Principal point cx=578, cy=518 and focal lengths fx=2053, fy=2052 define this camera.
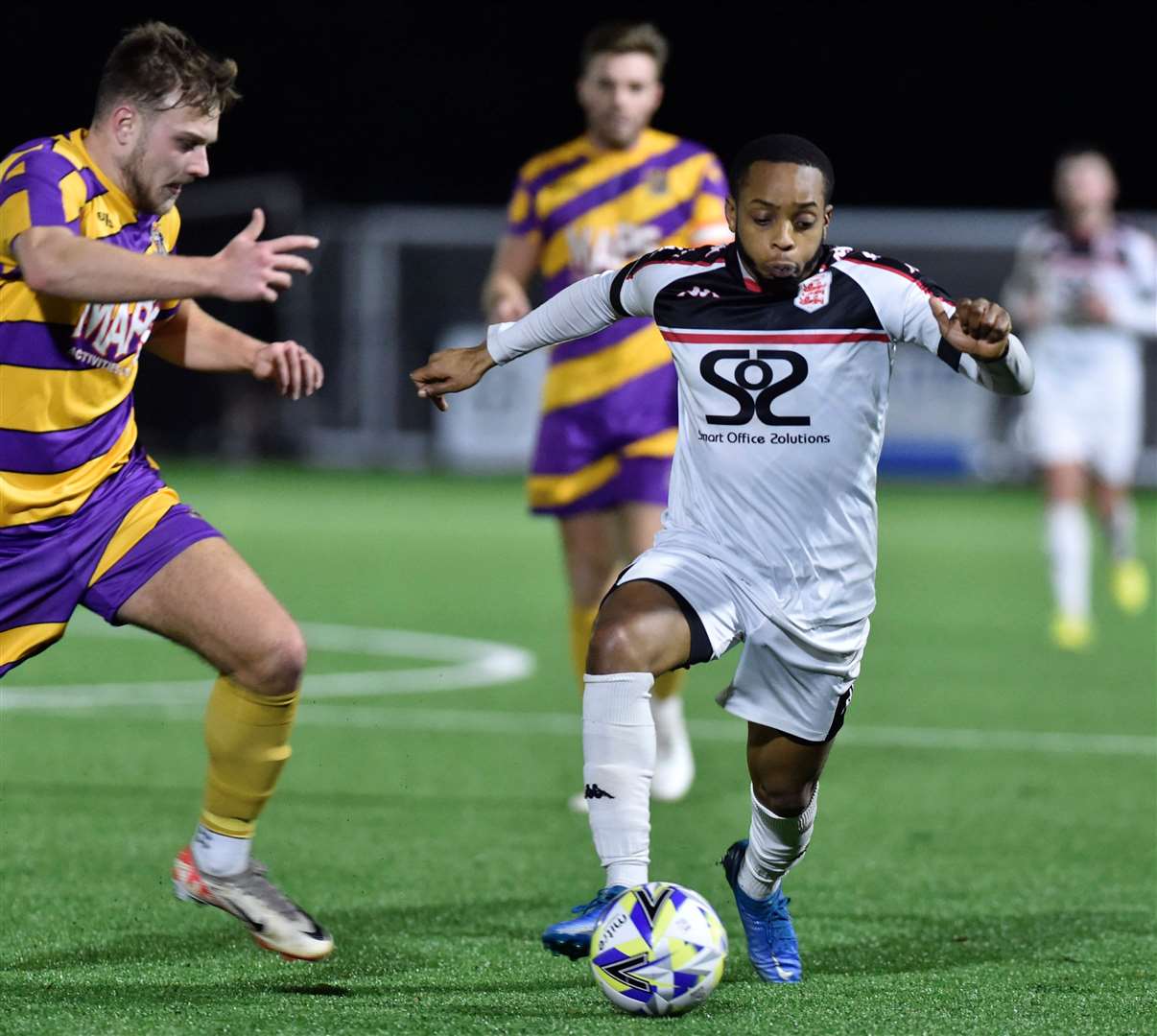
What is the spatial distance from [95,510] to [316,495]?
54.1 ft

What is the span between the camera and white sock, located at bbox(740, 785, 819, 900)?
4.66 m

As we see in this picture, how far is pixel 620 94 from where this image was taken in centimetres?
690

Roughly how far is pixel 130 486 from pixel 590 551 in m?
2.53

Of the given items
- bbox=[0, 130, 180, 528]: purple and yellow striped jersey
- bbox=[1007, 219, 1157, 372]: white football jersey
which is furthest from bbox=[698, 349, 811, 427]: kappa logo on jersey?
bbox=[1007, 219, 1157, 372]: white football jersey

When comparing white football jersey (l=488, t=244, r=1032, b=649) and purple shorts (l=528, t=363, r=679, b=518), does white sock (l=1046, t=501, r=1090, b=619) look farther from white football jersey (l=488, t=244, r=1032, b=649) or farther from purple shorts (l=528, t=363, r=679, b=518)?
white football jersey (l=488, t=244, r=1032, b=649)

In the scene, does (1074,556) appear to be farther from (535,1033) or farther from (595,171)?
(535,1033)

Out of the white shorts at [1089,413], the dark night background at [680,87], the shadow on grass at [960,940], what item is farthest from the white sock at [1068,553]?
the dark night background at [680,87]

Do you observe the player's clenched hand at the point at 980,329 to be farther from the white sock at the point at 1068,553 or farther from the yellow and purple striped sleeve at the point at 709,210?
the white sock at the point at 1068,553

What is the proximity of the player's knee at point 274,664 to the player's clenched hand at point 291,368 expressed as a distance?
22.3 inches

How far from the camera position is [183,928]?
5.02 meters

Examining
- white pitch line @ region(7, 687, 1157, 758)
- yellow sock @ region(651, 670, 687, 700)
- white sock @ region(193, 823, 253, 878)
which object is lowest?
white pitch line @ region(7, 687, 1157, 758)

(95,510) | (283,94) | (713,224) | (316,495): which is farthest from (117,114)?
(283,94)

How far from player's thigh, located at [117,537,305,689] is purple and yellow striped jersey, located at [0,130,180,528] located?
0.27 m

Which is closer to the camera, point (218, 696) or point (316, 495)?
point (218, 696)
